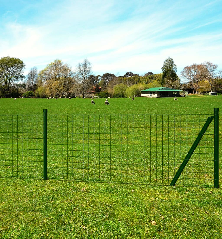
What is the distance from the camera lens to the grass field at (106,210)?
3838 mm

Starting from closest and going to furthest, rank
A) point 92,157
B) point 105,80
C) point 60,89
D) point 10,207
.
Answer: point 10,207 → point 92,157 → point 60,89 → point 105,80

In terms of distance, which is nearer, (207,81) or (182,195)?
(182,195)

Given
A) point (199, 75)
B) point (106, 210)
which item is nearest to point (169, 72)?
point (199, 75)

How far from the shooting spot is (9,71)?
251 ft

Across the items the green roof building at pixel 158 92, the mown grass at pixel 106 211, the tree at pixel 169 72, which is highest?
the tree at pixel 169 72

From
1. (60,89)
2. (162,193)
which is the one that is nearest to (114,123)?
(162,193)

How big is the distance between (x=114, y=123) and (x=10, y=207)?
33.2ft

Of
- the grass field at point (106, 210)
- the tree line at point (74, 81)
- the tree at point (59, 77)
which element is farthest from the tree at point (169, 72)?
the grass field at point (106, 210)

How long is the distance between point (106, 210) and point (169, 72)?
89.1m

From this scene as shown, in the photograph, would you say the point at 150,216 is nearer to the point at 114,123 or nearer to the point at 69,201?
the point at 69,201

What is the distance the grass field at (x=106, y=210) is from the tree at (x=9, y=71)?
7450cm

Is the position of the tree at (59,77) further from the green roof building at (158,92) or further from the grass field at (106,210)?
the grass field at (106,210)

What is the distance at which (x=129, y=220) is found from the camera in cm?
414

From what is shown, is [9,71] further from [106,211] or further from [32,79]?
[106,211]
